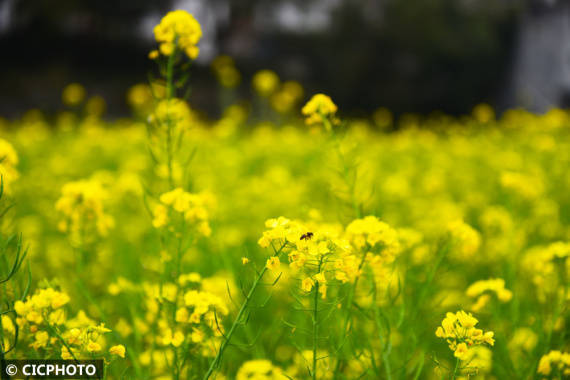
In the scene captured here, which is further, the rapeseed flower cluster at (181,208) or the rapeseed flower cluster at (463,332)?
the rapeseed flower cluster at (181,208)

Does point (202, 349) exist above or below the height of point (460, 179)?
below

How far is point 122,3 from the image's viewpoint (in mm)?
7320

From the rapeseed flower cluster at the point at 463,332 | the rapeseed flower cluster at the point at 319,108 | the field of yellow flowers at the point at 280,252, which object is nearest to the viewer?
the rapeseed flower cluster at the point at 463,332

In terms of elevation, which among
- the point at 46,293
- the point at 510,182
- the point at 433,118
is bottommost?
the point at 46,293

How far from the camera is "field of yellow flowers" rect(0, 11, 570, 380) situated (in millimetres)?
1191

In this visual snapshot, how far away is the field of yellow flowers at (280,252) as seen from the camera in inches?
46.9

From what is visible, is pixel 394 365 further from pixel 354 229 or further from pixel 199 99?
pixel 199 99

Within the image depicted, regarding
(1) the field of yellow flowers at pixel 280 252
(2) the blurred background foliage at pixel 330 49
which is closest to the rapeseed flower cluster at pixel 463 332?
(1) the field of yellow flowers at pixel 280 252

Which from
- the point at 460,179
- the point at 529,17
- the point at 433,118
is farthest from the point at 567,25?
the point at 460,179

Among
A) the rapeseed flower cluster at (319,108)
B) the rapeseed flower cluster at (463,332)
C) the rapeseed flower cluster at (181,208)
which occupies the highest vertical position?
the rapeseed flower cluster at (319,108)

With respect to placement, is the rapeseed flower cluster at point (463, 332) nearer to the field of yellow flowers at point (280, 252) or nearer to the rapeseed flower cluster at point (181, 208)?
the field of yellow flowers at point (280, 252)

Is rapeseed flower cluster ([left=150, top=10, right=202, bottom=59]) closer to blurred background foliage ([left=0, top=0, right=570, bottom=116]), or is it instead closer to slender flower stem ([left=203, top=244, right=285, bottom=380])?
slender flower stem ([left=203, top=244, right=285, bottom=380])

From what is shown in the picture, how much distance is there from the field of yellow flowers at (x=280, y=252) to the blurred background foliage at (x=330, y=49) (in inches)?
78.2

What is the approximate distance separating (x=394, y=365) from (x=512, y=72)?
27.8 feet
